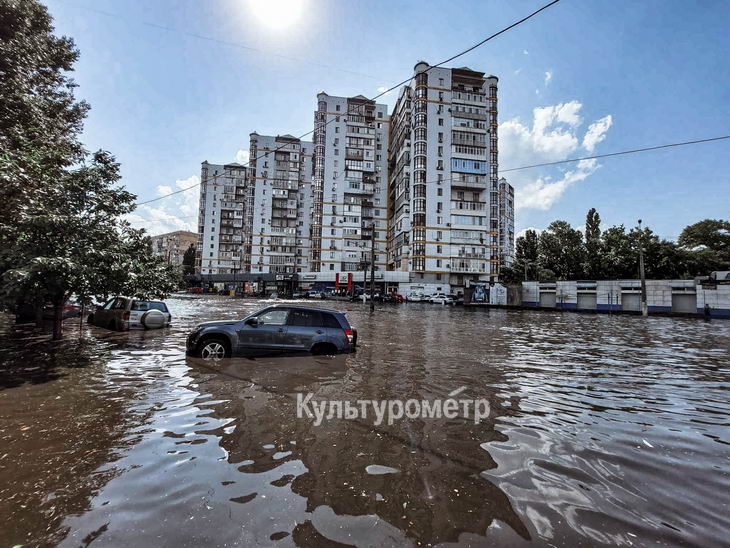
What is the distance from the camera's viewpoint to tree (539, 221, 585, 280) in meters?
63.8

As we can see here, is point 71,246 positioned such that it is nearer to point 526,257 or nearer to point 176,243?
point 526,257

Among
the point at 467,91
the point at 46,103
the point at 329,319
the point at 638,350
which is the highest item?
the point at 467,91

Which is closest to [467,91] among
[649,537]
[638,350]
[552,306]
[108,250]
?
[552,306]

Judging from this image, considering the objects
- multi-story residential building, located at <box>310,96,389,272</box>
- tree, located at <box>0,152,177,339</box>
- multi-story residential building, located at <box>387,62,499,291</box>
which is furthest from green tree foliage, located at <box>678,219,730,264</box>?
tree, located at <box>0,152,177,339</box>

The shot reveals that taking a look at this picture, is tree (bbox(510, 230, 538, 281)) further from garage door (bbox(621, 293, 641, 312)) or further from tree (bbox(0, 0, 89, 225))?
tree (bbox(0, 0, 89, 225))

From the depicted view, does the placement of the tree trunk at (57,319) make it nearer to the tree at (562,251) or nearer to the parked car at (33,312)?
the parked car at (33,312)

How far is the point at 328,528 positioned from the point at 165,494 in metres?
1.54

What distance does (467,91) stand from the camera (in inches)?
2707

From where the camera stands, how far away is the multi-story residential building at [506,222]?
102 m

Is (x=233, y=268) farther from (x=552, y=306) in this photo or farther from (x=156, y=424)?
(x=156, y=424)

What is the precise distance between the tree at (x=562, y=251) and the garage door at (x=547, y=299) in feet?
67.8

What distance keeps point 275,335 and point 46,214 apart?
6.53 m

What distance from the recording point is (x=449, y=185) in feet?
217

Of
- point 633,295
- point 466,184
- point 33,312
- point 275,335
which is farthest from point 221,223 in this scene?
point 275,335
